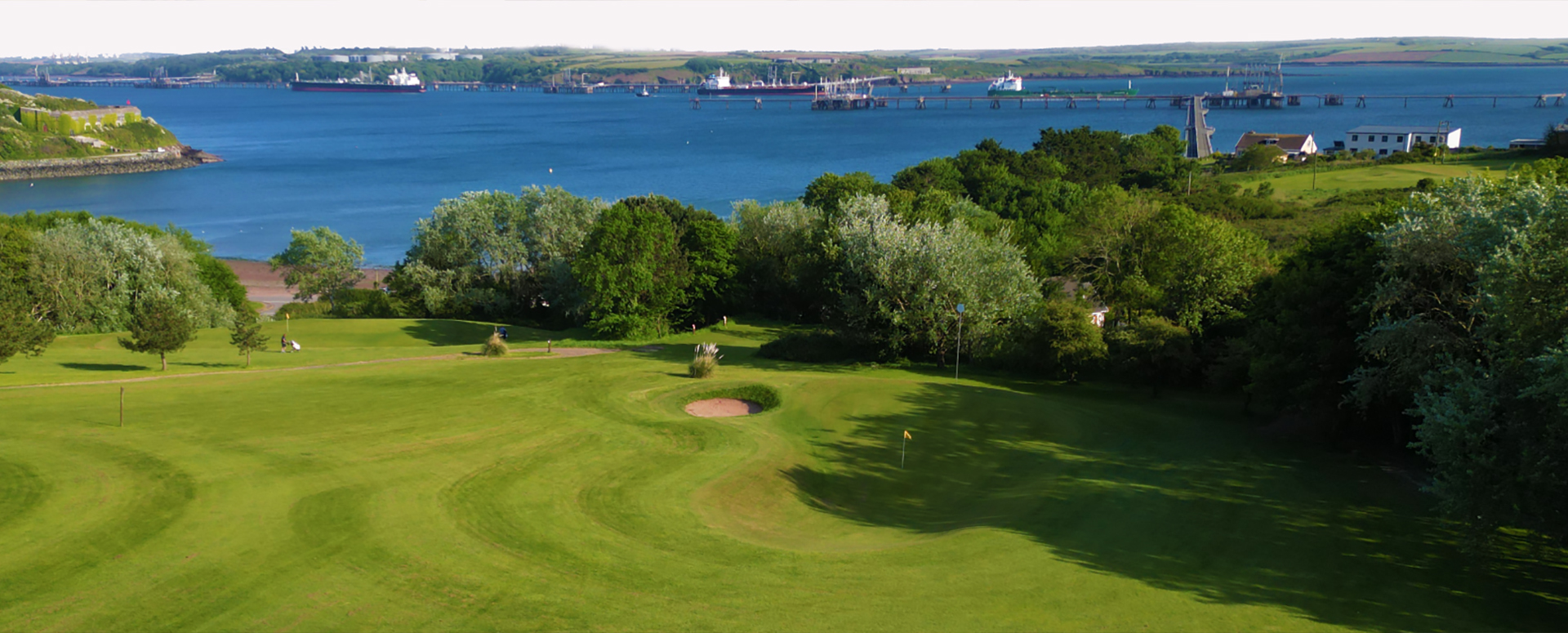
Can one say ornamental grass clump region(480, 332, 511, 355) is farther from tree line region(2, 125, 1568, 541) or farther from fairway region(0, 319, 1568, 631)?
tree line region(2, 125, 1568, 541)

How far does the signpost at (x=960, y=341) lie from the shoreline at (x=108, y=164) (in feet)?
570

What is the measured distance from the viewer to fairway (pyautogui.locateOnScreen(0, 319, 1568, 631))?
15.7 metres

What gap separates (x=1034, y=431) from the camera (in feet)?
95.8

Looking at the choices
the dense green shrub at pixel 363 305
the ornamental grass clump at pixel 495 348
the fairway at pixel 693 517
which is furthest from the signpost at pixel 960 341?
the dense green shrub at pixel 363 305

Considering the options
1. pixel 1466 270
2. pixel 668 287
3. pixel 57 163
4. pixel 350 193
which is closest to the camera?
pixel 1466 270

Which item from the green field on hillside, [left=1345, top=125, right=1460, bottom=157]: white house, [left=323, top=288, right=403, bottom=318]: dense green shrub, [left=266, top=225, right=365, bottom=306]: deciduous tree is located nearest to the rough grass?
[left=323, top=288, right=403, bottom=318]: dense green shrub

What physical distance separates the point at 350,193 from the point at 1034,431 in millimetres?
134993

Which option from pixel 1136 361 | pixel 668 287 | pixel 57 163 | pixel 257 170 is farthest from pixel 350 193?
pixel 1136 361

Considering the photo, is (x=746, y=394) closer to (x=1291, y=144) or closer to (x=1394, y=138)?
(x=1291, y=144)

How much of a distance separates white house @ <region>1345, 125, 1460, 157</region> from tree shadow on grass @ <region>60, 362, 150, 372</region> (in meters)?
140

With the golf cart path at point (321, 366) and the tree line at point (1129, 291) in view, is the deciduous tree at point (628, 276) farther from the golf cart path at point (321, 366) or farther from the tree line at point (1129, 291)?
the golf cart path at point (321, 366)

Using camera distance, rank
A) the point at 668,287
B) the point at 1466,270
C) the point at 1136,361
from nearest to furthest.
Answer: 1. the point at 1466,270
2. the point at 1136,361
3. the point at 668,287

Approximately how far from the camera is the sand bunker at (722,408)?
32.5 metres

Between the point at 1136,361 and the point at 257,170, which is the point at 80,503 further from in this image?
the point at 257,170
